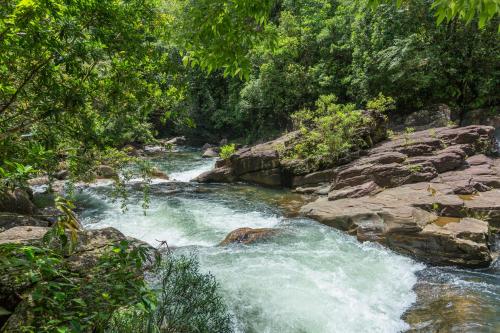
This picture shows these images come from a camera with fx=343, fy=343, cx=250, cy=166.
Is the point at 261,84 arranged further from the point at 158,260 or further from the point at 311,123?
the point at 158,260

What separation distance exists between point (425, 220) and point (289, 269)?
13.0 ft

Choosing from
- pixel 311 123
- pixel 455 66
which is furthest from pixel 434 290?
pixel 455 66

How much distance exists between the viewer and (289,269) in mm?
7098

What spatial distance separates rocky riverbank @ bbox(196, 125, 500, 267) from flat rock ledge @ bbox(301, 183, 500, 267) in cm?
2

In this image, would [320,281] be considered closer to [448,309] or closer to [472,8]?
[448,309]

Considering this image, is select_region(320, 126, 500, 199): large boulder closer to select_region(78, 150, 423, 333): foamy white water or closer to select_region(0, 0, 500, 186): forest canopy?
select_region(78, 150, 423, 333): foamy white water

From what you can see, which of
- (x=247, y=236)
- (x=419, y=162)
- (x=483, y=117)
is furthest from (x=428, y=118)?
(x=247, y=236)

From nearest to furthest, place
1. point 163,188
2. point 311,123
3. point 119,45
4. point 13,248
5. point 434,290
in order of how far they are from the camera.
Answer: point 13,248 < point 119,45 < point 434,290 < point 163,188 < point 311,123

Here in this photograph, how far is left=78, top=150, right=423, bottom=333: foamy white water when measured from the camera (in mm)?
5520

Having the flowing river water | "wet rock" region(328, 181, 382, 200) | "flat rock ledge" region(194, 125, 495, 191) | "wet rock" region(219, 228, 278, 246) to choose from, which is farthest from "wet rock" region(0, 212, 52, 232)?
"flat rock ledge" region(194, 125, 495, 191)

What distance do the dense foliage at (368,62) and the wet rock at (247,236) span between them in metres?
7.25

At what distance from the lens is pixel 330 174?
47.4ft

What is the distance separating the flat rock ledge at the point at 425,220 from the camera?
25.0 feet

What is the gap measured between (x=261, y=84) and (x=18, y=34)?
79.0 ft
